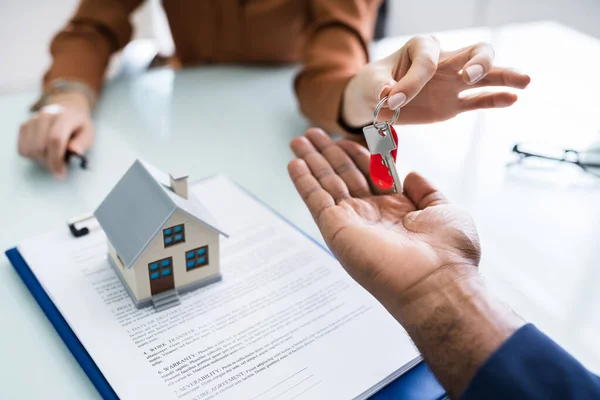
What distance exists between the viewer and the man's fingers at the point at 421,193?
729 millimetres

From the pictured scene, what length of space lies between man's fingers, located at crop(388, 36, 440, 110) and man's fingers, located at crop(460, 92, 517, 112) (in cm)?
11

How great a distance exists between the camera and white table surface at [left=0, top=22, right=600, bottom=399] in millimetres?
671

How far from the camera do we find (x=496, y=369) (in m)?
0.49

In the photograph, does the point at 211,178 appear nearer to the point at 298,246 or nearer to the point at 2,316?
the point at 298,246

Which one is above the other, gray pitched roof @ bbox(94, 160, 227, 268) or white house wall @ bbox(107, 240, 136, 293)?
gray pitched roof @ bbox(94, 160, 227, 268)

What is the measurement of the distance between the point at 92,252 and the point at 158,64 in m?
0.78

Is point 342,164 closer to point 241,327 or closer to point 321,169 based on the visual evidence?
point 321,169

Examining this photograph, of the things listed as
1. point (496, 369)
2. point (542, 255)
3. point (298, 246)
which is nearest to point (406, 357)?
point (496, 369)

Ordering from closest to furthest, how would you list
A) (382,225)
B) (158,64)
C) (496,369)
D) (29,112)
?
(496,369), (382,225), (29,112), (158,64)

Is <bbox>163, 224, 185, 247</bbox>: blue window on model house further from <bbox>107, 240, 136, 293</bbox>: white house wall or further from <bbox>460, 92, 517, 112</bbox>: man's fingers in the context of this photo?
<bbox>460, 92, 517, 112</bbox>: man's fingers

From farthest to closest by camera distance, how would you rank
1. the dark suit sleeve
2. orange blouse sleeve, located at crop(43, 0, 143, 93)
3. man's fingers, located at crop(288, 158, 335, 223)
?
orange blouse sleeve, located at crop(43, 0, 143, 93)
man's fingers, located at crop(288, 158, 335, 223)
the dark suit sleeve

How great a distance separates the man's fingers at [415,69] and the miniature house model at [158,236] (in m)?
0.27

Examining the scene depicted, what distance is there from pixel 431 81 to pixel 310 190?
24 centimetres

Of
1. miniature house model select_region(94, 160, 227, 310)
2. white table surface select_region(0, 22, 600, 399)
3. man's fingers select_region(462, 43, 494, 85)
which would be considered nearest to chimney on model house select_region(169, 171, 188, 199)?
miniature house model select_region(94, 160, 227, 310)
